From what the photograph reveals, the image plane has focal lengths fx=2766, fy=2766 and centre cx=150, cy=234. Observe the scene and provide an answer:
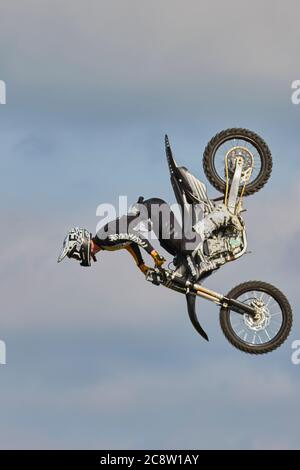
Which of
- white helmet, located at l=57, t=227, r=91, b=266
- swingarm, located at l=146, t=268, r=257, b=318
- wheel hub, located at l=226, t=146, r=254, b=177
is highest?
wheel hub, located at l=226, t=146, r=254, b=177

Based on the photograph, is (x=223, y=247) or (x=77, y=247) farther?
(x=223, y=247)

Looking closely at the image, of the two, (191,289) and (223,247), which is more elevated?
(223,247)

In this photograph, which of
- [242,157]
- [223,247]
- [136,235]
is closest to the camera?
[136,235]

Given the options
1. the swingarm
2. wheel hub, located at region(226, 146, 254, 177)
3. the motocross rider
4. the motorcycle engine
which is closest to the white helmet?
the motocross rider

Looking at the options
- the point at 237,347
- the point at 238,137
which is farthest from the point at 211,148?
the point at 237,347

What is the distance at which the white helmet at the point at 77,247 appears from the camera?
95.9 m

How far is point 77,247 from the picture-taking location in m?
96.0

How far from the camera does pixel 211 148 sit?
9731cm

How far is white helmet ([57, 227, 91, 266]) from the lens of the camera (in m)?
95.9

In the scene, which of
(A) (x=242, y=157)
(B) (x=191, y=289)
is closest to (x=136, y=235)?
(B) (x=191, y=289)

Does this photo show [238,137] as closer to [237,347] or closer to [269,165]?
[269,165]

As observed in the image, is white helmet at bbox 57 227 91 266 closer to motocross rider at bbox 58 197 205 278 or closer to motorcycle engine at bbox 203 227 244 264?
motocross rider at bbox 58 197 205 278

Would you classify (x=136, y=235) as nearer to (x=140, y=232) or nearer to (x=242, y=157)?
(x=140, y=232)

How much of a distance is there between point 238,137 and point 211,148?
111 cm
